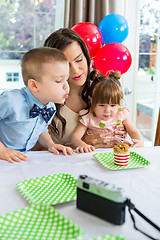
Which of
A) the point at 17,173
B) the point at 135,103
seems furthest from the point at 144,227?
the point at 135,103

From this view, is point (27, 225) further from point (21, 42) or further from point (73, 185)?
point (21, 42)

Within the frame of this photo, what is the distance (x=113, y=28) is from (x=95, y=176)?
157 centimetres

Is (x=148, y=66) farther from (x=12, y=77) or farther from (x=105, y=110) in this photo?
(x=105, y=110)

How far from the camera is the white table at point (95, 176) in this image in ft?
2.58

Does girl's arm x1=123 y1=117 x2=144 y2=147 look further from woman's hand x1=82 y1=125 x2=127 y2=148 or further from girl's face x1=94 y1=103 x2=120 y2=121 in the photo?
girl's face x1=94 y1=103 x2=120 y2=121

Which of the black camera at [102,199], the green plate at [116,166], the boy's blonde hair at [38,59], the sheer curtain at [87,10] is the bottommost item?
the green plate at [116,166]

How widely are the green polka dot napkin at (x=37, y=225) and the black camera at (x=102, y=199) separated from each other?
0.29ft

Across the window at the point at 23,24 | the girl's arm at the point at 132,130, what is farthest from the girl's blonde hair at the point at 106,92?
the window at the point at 23,24

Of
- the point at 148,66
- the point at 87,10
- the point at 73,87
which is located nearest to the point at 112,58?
the point at 73,87

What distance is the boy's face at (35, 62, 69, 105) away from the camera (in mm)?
1417

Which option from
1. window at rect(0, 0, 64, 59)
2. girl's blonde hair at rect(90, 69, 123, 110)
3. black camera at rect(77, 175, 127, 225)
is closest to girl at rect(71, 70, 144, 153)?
girl's blonde hair at rect(90, 69, 123, 110)

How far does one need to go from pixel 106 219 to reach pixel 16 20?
2723 mm

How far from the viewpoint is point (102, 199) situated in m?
0.80

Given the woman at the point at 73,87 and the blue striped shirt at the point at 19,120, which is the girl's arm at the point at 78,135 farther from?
the blue striped shirt at the point at 19,120
